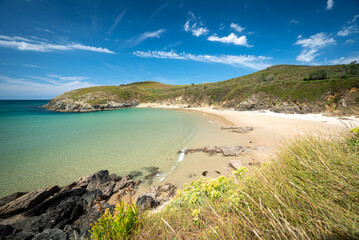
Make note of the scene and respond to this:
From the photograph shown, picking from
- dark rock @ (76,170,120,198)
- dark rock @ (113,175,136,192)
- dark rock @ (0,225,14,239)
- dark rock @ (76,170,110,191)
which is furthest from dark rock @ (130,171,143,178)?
dark rock @ (0,225,14,239)

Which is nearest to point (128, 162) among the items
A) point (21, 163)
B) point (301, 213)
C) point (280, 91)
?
point (21, 163)

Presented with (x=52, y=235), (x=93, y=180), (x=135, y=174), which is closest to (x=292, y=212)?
(x=52, y=235)

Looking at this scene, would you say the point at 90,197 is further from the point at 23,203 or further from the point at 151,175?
the point at 151,175

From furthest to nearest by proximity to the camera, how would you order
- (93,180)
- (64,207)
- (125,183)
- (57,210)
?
1. (93,180)
2. (125,183)
3. (64,207)
4. (57,210)

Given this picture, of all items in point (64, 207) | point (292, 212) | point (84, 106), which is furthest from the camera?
point (84, 106)

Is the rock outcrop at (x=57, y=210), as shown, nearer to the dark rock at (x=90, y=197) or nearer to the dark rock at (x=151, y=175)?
the dark rock at (x=90, y=197)

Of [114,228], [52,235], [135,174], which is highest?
[114,228]

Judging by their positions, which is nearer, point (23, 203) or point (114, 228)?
point (114, 228)

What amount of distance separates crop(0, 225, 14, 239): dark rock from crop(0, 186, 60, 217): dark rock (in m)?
1.57

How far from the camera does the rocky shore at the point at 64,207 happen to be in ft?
→ 15.1

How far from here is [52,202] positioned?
6.35m

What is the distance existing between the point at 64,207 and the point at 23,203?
2.55 meters

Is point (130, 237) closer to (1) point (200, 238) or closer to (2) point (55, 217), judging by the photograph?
(1) point (200, 238)

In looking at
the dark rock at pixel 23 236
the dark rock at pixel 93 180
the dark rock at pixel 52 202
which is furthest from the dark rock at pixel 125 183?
the dark rock at pixel 23 236
